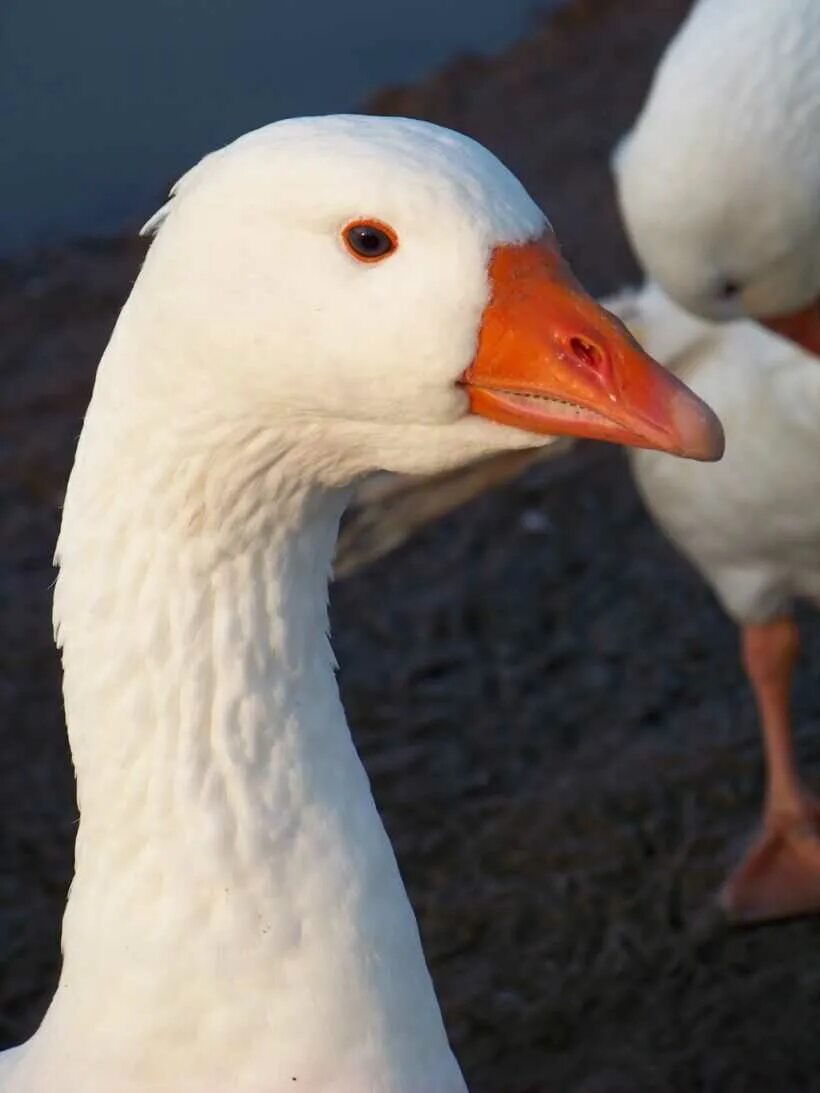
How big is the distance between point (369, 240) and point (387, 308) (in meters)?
0.06

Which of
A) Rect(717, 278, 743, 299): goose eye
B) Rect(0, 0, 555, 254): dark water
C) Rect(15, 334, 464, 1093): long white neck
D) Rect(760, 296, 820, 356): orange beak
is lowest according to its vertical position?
Rect(15, 334, 464, 1093): long white neck

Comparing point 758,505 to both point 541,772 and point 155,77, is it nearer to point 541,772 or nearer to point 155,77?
point 541,772

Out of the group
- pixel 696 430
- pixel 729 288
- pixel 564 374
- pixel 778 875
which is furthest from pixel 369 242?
pixel 778 875

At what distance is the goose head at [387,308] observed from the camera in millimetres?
1617

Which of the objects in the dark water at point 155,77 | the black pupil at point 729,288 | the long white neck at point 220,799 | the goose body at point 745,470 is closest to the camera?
the long white neck at point 220,799

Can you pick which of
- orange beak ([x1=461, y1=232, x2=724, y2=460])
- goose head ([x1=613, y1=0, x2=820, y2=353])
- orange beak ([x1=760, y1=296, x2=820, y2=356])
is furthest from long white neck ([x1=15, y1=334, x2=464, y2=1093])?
orange beak ([x1=760, y1=296, x2=820, y2=356])

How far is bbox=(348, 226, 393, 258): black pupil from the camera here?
1618 mm

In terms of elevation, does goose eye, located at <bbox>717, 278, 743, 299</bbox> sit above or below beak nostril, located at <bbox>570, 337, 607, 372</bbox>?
above

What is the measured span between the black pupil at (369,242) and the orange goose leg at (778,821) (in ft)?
8.24

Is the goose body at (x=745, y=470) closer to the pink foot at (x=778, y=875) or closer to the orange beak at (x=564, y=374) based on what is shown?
the pink foot at (x=778, y=875)

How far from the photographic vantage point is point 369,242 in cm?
162

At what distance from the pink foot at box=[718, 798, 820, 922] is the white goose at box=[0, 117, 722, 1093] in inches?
78.7

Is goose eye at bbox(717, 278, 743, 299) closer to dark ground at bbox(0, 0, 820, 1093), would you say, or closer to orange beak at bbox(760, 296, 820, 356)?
orange beak at bbox(760, 296, 820, 356)

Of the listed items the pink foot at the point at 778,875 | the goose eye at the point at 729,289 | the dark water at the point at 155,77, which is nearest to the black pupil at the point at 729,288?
the goose eye at the point at 729,289
